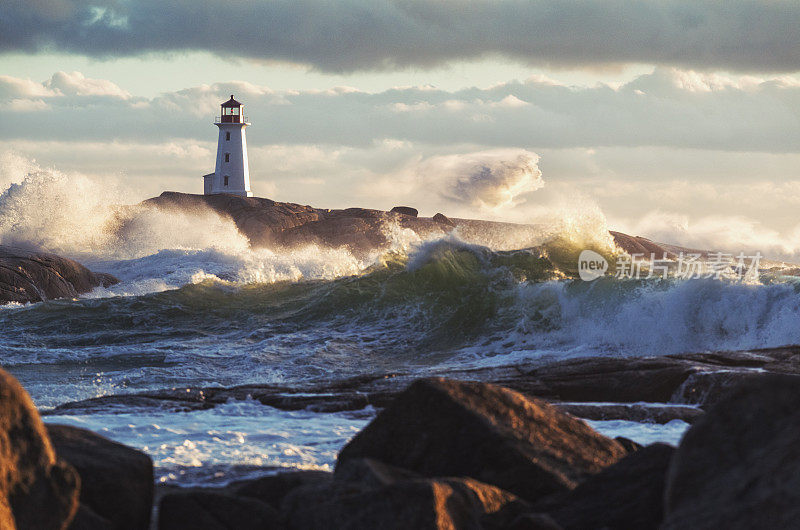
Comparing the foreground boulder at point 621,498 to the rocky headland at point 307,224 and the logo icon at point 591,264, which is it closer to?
the logo icon at point 591,264

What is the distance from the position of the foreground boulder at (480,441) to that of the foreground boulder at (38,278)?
1726 centimetres

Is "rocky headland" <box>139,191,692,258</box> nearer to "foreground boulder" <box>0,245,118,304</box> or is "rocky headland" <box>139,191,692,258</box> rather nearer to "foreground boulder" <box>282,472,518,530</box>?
"foreground boulder" <box>0,245,118,304</box>

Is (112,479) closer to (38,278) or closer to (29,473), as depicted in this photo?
(29,473)

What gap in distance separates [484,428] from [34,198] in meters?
31.0

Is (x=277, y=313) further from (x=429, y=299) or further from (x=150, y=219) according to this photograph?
(x=150, y=219)

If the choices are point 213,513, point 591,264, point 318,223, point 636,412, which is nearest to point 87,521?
point 213,513

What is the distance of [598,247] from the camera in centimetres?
1803

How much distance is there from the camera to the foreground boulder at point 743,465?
2586 millimetres

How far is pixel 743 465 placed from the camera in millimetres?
2838

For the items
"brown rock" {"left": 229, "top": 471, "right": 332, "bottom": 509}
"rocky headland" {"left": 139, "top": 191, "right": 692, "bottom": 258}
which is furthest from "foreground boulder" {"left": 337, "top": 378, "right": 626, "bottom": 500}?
"rocky headland" {"left": 139, "top": 191, "right": 692, "bottom": 258}

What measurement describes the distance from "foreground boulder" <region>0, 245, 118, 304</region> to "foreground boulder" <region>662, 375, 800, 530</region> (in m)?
18.6

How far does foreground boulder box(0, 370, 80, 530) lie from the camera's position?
3021 millimetres

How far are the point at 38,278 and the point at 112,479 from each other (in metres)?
19.0

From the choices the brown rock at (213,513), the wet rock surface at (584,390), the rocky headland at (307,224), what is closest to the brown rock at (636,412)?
the wet rock surface at (584,390)
